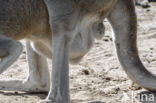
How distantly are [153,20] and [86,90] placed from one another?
3388 millimetres

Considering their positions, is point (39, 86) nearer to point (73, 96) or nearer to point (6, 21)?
point (73, 96)

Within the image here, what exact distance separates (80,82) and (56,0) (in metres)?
1.10

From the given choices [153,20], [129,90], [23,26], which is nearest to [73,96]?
[129,90]

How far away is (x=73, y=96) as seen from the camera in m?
3.80

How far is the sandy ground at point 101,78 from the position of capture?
3.71 meters

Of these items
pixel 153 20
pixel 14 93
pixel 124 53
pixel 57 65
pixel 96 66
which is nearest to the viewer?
pixel 57 65

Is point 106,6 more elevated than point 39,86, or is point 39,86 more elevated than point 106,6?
point 106,6

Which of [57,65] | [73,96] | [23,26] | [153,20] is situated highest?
[153,20]

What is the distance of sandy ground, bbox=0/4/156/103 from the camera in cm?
371

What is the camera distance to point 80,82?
4.17 m

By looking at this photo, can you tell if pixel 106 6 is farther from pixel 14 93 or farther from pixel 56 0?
pixel 14 93

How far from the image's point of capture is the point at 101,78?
4.26 meters

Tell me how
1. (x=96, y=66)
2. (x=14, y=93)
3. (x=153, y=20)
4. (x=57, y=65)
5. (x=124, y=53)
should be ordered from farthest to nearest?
(x=153, y=20) → (x=96, y=66) → (x=14, y=93) → (x=124, y=53) → (x=57, y=65)

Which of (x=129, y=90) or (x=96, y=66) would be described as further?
(x=96, y=66)
